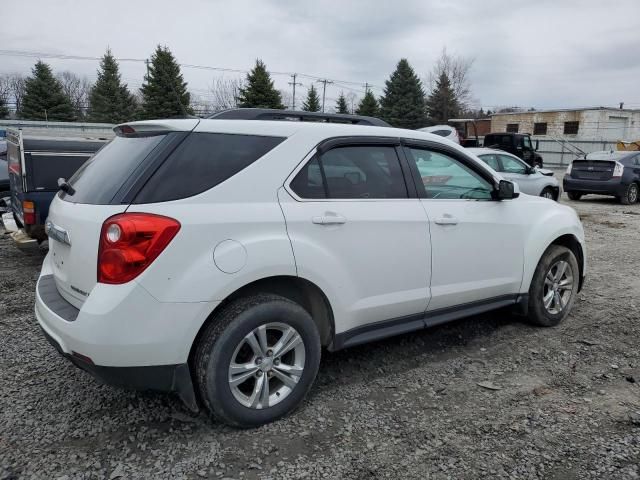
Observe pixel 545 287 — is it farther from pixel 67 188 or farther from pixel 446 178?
pixel 67 188

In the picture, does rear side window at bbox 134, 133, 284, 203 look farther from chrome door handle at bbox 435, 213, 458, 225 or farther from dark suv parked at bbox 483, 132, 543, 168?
dark suv parked at bbox 483, 132, 543, 168

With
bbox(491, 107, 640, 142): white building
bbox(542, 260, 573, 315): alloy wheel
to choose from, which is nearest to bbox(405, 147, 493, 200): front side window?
bbox(542, 260, 573, 315): alloy wheel

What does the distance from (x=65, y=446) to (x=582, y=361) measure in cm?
358

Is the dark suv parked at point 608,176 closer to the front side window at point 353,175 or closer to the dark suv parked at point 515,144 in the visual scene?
the dark suv parked at point 515,144

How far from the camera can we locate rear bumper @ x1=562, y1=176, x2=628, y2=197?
14445 mm

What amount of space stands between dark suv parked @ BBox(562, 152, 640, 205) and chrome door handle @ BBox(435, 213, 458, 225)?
517 inches

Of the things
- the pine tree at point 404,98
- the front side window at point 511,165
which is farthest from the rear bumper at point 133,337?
the pine tree at point 404,98

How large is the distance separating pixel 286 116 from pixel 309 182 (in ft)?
2.22

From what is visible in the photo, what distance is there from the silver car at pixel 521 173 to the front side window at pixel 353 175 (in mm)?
8923

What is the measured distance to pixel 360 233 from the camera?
10.4 ft

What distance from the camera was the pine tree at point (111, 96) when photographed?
4694 cm

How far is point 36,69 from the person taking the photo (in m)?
44.3

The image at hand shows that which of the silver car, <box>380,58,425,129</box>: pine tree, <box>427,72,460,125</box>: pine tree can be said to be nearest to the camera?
the silver car

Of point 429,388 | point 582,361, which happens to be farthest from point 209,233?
point 582,361
